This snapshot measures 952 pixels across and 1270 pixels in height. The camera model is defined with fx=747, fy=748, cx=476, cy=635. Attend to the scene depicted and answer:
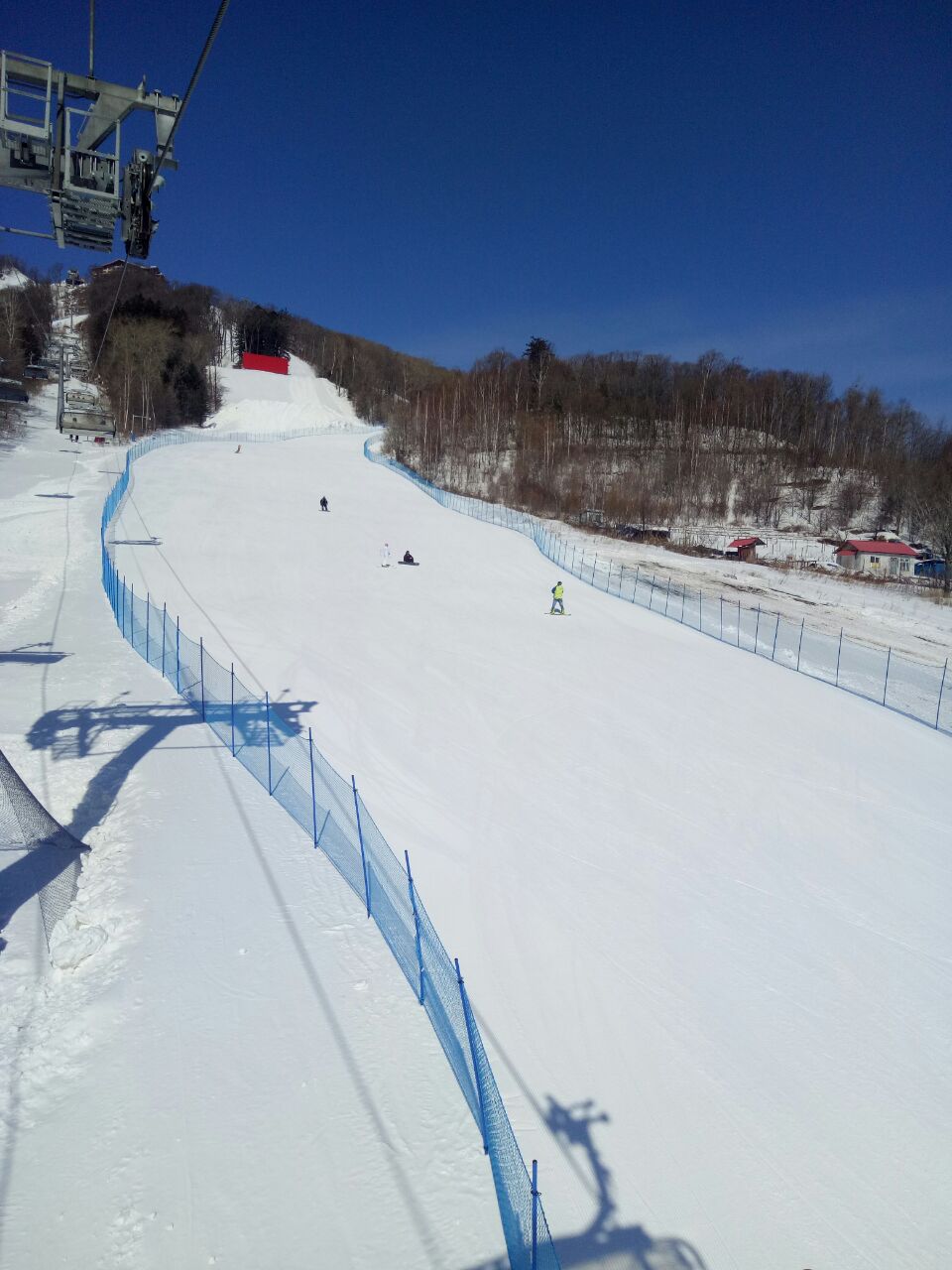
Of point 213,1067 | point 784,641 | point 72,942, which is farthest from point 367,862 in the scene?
point 784,641

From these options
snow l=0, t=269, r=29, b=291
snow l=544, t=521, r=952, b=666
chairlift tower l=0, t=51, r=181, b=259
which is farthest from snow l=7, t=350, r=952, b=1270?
snow l=0, t=269, r=29, b=291

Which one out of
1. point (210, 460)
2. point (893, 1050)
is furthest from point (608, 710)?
point (210, 460)

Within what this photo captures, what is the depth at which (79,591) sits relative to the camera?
23.2 meters

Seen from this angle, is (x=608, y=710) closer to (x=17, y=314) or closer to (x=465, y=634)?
(x=465, y=634)

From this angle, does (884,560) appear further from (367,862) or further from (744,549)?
(367,862)

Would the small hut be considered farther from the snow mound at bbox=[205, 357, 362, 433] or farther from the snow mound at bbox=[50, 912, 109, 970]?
the snow mound at bbox=[50, 912, 109, 970]

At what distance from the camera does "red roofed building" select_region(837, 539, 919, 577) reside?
5041 cm

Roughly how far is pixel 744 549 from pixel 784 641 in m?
26.7

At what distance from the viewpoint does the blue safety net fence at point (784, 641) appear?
850 inches

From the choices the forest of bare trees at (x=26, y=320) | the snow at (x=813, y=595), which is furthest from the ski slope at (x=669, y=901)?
the forest of bare trees at (x=26, y=320)

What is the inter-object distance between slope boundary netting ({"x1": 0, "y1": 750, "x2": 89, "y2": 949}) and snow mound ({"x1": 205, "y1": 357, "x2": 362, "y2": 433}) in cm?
7009

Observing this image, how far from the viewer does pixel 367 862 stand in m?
9.20

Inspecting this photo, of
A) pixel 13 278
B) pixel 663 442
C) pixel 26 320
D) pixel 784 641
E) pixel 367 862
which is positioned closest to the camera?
pixel 367 862

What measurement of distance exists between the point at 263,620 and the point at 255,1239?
1859 centimetres
